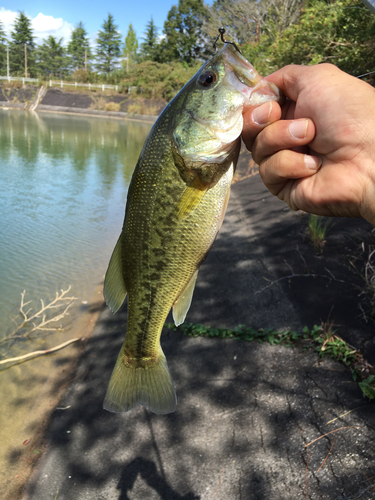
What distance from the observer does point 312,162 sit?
1.76 meters

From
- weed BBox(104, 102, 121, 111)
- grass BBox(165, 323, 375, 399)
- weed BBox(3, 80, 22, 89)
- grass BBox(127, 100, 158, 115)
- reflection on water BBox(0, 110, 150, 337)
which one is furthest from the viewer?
weed BBox(3, 80, 22, 89)

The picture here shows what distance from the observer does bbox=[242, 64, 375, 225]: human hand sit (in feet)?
5.20

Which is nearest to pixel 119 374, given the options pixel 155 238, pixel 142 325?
pixel 142 325

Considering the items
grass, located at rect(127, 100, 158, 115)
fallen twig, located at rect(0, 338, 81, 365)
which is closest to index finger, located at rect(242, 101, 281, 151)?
fallen twig, located at rect(0, 338, 81, 365)

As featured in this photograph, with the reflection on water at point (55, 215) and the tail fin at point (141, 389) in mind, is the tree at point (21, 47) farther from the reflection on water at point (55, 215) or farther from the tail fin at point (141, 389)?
the tail fin at point (141, 389)

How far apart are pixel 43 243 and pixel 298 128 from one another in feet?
28.0

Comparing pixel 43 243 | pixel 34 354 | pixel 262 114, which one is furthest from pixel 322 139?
pixel 43 243

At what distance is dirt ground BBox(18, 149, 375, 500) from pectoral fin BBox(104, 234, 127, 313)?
7.00 feet

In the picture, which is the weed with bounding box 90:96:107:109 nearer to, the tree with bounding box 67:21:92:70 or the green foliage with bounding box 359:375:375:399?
the tree with bounding box 67:21:92:70

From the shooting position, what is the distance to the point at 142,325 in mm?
1905

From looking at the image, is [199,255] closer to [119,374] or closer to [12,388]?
[119,374]

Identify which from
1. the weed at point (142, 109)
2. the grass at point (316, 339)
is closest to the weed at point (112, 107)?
the weed at point (142, 109)

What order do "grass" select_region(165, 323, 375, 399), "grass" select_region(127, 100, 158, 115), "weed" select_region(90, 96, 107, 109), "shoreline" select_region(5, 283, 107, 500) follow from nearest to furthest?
"grass" select_region(165, 323, 375, 399)
"shoreline" select_region(5, 283, 107, 500)
"grass" select_region(127, 100, 158, 115)
"weed" select_region(90, 96, 107, 109)

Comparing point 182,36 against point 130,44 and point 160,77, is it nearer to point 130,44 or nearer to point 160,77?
point 160,77
